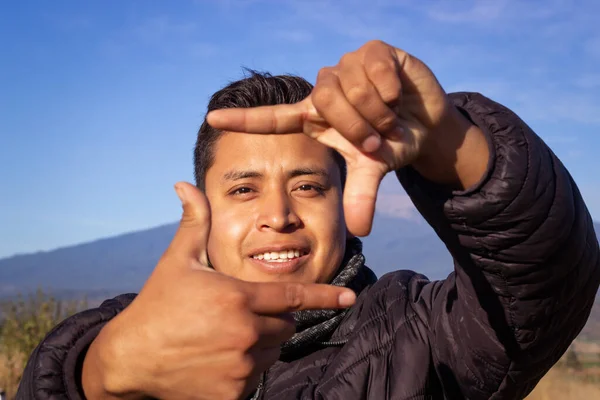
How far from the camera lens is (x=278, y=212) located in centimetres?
305

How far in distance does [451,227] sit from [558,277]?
37 cm

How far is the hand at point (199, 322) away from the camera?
5.83 feet

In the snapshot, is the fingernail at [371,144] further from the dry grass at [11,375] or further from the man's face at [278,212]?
the dry grass at [11,375]

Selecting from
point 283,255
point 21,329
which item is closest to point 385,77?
point 283,255

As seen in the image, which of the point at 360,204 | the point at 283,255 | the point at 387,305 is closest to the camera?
the point at 360,204

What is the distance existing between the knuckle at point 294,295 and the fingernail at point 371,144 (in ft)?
1.21

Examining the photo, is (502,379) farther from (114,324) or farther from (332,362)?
(114,324)

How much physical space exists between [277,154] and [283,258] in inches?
17.4

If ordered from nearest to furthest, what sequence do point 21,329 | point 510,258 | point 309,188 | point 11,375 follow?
point 510,258 → point 309,188 → point 11,375 → point 21,329

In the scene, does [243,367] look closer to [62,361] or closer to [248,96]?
[62,361]

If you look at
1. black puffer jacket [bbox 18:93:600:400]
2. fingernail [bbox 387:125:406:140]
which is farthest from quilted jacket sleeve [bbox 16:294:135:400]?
fingernail [bbox 387:125:406:140]

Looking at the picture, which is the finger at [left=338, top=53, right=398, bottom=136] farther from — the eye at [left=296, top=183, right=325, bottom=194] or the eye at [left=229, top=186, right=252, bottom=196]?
the eye at [left=229, top=186, right=252, bottom=196]

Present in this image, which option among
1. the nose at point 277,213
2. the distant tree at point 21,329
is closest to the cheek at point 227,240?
the nose at point 277,213

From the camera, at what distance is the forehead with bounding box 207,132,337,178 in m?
3.21
